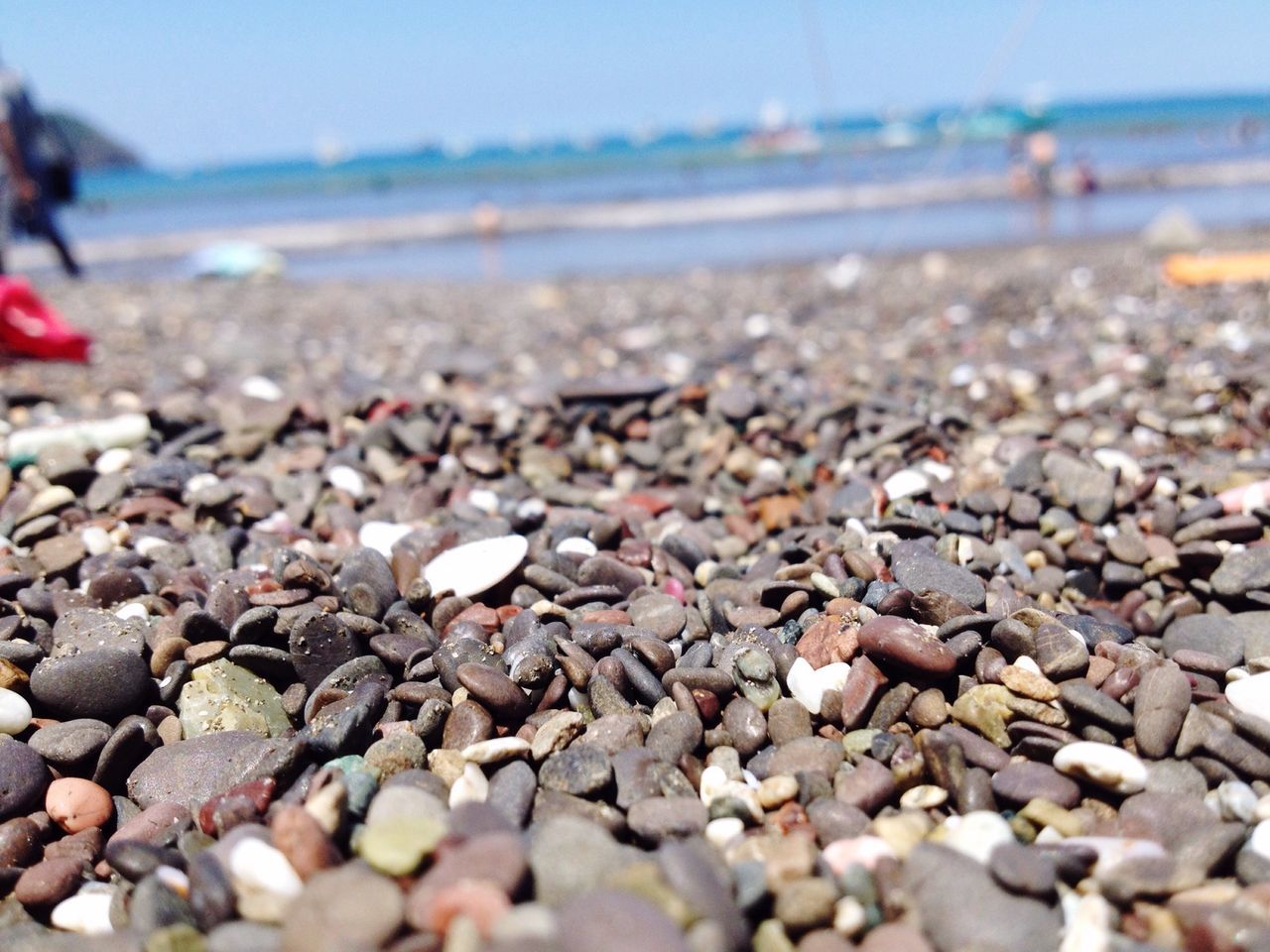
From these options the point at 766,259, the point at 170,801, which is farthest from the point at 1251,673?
the point at 766,259

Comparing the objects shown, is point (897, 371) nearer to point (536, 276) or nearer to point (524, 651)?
point (524, 651)

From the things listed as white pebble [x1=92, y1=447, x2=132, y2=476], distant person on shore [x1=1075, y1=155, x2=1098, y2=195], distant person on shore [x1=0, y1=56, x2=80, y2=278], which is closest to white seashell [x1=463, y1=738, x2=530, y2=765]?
white pebble [x1=92, y1=447, x2=132, y2=476]

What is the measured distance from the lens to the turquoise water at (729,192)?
12688 mm

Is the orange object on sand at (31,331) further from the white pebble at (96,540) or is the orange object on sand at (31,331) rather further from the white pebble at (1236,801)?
the white pebble at (1236,801)

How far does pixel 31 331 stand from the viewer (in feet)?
16.1

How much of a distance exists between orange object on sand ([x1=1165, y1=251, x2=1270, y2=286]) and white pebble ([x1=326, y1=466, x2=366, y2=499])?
5677mm

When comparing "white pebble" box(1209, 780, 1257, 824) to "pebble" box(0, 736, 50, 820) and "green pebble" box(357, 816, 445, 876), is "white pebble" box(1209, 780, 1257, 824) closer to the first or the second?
"green pebble" box(357, 816, 445, 876)

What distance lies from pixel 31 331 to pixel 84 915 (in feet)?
14.3

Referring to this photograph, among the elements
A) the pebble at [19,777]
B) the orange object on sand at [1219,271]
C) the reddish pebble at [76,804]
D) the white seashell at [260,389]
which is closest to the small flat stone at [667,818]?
the reddish pebble at [76,804]

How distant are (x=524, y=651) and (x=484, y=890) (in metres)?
0.66

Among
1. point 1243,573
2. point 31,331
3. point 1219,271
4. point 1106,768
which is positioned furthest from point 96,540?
point 1219,271

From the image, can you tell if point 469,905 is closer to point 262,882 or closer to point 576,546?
point 262,882

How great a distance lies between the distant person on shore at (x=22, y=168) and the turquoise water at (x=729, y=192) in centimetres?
493

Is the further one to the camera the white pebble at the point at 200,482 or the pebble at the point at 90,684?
the white pebble at the point at 200,482
